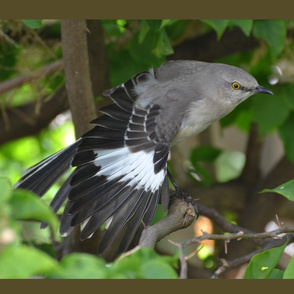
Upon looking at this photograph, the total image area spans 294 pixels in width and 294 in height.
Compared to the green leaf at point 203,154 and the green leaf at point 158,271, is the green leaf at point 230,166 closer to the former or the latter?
the green leaf at point 203,154

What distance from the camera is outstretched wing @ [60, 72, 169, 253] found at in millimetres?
1744

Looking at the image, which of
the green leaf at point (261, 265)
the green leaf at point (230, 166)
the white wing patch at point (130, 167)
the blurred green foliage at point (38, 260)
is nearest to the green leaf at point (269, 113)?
the white wing patch at point (130, 167)

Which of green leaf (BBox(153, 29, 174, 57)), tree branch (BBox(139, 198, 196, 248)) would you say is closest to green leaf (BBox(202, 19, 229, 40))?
green leaf (BBox(153, 29, 174, 57))

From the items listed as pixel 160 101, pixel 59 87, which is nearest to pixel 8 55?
pixel 59 87

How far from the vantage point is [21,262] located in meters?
0.77

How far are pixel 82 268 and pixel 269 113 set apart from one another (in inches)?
77.9

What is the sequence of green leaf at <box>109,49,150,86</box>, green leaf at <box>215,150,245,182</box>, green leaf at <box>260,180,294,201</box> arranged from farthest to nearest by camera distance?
1. green leaf at <box>215,150,245,182</box>
2. green leaf at <box>109,49,150,86</box>
3. green leaf at <box>260,180,294,201</box>

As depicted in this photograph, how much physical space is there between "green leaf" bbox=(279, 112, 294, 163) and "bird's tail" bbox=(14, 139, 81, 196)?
3.94 ft

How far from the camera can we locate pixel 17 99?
4047 millimetres

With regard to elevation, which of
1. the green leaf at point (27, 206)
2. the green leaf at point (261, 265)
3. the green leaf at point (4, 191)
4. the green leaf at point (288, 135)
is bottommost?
the green leaf at point (288, 135)

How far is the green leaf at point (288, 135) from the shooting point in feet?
9.25

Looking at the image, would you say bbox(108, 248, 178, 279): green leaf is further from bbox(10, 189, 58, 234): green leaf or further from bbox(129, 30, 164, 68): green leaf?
bbox(129, 30, 164, 68): green leaf

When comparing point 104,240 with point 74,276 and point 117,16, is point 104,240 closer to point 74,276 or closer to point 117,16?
point 117,16

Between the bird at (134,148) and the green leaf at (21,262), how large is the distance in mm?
877
